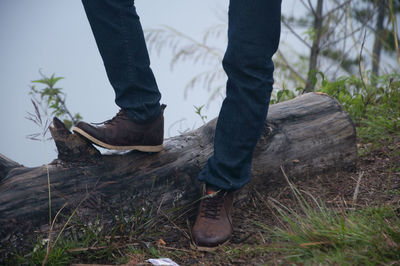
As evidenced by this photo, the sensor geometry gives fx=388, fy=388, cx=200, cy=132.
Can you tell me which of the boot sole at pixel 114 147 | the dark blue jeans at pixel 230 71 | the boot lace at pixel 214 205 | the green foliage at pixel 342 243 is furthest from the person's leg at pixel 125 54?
the green foliage at pixel 342 243

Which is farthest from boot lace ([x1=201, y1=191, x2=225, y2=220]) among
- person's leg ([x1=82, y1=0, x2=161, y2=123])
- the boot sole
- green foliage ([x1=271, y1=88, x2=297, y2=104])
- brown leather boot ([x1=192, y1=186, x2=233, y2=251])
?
green foliage ([x1=271, y1=88, x2=297, y2=104])

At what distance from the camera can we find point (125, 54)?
4.97 feet

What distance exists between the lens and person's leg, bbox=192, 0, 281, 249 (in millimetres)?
1413

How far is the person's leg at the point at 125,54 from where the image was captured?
1474 millimetres

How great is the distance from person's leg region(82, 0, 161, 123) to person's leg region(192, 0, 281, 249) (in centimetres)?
32

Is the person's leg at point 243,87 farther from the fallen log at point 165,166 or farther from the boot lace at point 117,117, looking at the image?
the boot lace at point 117,117

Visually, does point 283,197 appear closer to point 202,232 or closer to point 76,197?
point 202,232

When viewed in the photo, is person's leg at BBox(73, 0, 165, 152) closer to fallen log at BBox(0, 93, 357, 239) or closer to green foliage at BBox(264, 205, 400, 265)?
fallen log at BBox(0, 93, 357, 239)

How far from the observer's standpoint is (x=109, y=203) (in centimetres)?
158

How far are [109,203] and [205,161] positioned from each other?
469 millimetres

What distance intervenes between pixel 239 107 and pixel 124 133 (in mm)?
477

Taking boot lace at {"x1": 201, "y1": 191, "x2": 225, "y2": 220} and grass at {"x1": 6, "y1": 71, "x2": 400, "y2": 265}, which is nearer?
grass at {"x1": 6, "y1": 71, "x2": 400, "y2": 265}

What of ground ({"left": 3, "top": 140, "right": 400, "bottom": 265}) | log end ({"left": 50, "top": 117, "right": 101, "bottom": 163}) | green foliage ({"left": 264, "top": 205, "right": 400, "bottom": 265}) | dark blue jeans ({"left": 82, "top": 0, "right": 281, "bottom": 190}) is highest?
dark blue jeans ({"left": 82, "top": 0, "right": 281, "bottom": 190})

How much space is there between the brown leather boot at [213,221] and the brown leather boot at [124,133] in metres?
0.32
